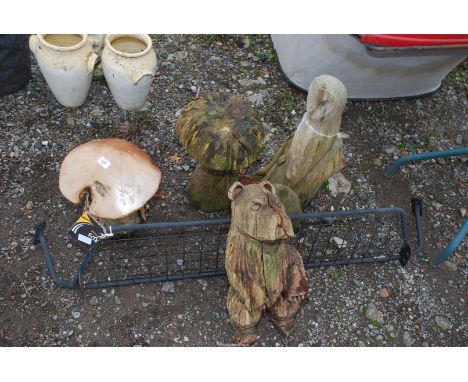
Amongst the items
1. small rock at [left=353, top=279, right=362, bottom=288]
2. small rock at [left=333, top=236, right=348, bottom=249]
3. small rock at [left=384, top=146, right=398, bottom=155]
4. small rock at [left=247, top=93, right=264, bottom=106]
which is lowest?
small rock at [left=353, top=279, right=362, bottom=288]

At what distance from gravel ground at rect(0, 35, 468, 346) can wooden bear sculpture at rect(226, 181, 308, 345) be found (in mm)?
241

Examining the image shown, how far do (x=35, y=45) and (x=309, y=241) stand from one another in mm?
2113

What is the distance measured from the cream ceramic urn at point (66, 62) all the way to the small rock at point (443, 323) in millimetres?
2640

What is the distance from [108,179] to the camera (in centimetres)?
271

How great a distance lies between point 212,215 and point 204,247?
0.24m

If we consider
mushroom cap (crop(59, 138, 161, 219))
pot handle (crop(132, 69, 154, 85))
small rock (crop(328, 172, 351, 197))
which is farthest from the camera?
small rock (crop(328, 172, 351, 197))

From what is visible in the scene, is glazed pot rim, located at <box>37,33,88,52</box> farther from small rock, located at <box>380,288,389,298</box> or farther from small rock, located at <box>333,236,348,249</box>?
small rock, located at <box>380,288,389,298</box>

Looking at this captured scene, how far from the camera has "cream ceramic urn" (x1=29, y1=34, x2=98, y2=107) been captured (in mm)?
3254

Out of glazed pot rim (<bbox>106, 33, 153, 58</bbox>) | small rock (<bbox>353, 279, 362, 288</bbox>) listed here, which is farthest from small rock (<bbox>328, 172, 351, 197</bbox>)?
glazed pot rim (<bbox>106, 33, 153, 58</bbox>)

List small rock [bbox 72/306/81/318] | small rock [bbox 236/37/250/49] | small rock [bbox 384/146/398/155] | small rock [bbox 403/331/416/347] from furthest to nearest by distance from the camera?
1. small rock [bbox 236/37/250/49]
2. small rock [bbox 384/146/398/155]
3. small rock [bbox 403/331/416/347]
4. small rock [bbox 72/306/81/318]

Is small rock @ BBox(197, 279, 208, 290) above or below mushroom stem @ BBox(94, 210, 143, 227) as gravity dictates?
below

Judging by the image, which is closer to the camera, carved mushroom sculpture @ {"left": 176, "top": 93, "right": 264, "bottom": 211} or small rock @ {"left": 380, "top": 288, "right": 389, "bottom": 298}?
carved mushroom sculpture @ {"left": 176, "top": 93, "right": 264, "bottom": 211}

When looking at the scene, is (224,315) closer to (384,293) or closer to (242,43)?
(384,293)

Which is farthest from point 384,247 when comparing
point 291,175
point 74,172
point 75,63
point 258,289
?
point 75,63
